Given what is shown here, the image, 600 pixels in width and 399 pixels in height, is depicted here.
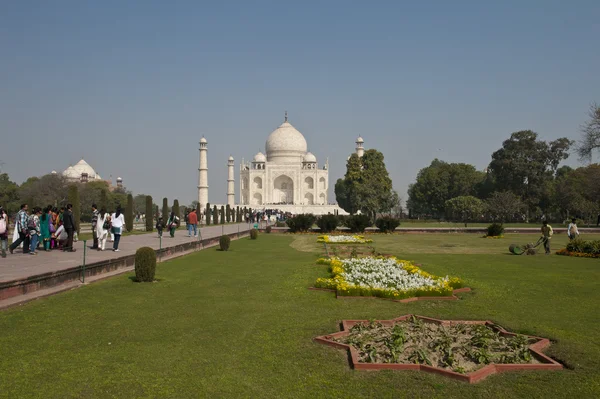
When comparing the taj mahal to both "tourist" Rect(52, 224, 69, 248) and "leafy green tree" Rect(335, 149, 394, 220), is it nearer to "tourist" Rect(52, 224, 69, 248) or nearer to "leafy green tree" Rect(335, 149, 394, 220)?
"leafy green tree" Rect(335, 149, 394, 220)

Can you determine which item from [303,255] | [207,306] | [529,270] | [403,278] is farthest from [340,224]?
[207,306]

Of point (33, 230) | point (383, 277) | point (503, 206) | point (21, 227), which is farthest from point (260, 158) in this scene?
point (383, 277)

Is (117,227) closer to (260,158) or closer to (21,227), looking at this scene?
(21,227)

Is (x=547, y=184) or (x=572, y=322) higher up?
(x=547, y=184)

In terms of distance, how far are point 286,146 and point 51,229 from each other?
5283 cm

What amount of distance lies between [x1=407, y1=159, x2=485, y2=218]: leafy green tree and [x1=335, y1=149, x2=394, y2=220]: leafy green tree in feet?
16.3

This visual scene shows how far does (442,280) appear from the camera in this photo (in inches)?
319

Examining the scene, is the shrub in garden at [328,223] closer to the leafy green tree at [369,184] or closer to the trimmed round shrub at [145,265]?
the trimmed round shrub at [145,265]

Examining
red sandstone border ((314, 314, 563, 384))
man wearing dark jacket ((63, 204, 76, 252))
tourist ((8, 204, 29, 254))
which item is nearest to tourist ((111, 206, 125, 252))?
man wearing dark jacket ((63, 204, 76, 252))

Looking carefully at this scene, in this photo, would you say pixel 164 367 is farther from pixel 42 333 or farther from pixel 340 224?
pixel 340 224

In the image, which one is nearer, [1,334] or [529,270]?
[1,334]

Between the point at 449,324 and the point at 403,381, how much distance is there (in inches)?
74.2

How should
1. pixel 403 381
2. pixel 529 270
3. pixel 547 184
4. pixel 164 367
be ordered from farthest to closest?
1. pixel 547 184
2. pixel 529 270
3. pixel 164 367
4. pixel 403 381

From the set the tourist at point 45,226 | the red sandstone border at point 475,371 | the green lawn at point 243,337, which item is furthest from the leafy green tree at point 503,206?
the red sandstone border at point 475,371
